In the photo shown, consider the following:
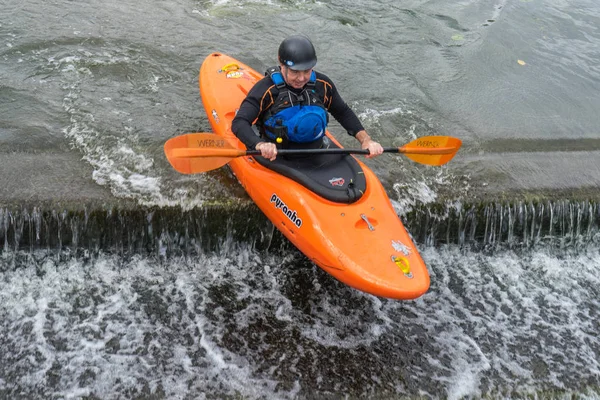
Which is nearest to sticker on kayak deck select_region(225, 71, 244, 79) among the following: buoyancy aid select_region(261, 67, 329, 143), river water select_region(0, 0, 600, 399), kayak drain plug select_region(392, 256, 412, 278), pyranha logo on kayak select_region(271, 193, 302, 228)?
river water select_region(0, 0, 600, 399)

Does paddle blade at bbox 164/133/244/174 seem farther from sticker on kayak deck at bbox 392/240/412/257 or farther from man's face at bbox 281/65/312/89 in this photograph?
sticker on kayak deck at bbox 392/240/412/257

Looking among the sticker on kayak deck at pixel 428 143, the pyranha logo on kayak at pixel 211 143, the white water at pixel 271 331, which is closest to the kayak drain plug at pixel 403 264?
the white water at pixel 271 331

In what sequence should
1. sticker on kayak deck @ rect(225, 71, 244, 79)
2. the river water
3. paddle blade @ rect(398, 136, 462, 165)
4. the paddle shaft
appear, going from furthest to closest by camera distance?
1. sticker on kayak deck @ rect(225, 71, 244, 79)
2. paddle blade @ rect(398, 136, 462, 165)
3. the paddle shaft
4. the river water

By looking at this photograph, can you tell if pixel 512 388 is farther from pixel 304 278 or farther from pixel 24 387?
pixel 24 387

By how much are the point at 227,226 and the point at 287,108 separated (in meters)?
1.13

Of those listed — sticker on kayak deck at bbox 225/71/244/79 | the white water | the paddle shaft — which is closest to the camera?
the white water

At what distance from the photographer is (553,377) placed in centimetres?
387

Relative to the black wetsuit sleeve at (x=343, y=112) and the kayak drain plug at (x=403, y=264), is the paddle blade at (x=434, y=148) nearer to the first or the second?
the black wetsuit sleeve at (x=343, y=112)

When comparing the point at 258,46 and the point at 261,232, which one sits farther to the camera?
the point at 258,46

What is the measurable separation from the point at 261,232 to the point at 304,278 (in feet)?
1.69

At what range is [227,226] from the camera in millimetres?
4480

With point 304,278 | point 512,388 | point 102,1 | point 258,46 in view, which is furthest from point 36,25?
point 512,388

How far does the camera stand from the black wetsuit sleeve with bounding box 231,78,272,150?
13.0ft

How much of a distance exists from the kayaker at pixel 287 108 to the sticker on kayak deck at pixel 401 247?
693 millimetres
